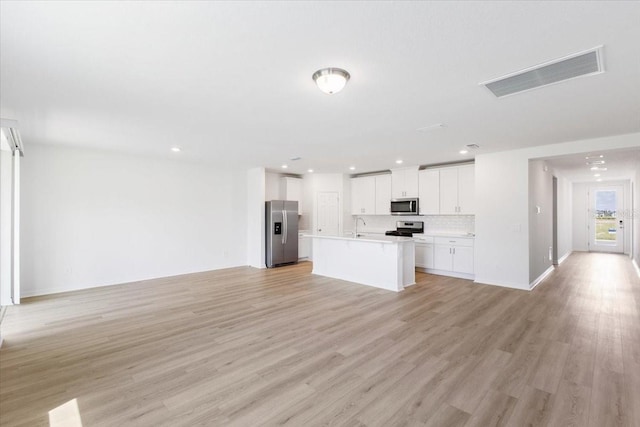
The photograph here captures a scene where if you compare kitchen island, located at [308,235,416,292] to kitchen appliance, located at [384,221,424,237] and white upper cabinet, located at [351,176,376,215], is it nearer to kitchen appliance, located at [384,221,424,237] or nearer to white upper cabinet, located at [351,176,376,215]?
kitchen appliance, located at [384,221,424,237]

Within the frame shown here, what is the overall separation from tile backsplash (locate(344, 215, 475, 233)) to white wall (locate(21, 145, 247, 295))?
3.78 m

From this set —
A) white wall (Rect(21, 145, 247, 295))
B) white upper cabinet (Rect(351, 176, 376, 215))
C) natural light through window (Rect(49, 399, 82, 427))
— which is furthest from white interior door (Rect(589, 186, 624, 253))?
natural light through window (Rect(49, 399, 82, 427))

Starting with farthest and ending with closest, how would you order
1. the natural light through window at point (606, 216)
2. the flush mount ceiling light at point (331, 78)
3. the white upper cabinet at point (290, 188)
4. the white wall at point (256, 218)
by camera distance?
the natural light through window at point (606, 216) → the white upper cabinet at point (290, 188) → the white wall at point (256, 218) → the flush mount ceiling light at point (331, 78)

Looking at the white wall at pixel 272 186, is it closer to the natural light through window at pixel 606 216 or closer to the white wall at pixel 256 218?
the white wall at pixel 256 218

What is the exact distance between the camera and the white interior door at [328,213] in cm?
845

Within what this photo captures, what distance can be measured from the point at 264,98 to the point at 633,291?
6.90 metres

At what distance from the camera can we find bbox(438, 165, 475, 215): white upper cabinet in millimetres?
6309

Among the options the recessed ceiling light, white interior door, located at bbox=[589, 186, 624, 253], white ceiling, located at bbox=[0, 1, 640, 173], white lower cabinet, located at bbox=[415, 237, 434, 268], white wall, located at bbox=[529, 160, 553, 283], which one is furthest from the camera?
white interior door, located at bbox=[589, 186, 624, 253]

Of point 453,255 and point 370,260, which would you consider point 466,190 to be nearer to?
point 453,255

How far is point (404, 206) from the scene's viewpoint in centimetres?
731

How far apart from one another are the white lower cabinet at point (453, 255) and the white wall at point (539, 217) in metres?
1.06

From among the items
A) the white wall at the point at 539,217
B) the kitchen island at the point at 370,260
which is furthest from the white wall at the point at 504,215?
the kitchen island at the point at 370,260

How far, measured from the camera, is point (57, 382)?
2459 millimetres

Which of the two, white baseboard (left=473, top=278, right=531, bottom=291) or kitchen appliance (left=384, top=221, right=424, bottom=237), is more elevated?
kitchen appliance (left=384, top=221, right=424, bottom=237)
